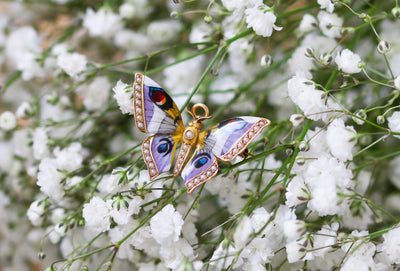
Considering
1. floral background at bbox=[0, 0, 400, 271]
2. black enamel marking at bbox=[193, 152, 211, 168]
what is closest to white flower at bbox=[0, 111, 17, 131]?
floral background at bbox=[0, 0, 400, 271]

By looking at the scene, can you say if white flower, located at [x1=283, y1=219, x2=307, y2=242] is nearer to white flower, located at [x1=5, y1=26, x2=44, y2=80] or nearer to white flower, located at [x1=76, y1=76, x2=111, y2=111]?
white flower, located at [x1=76, y1=76, x2=111, y2=111]

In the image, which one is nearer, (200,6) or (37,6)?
(200,6)

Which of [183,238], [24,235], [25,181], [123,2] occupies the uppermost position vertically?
[123,2]

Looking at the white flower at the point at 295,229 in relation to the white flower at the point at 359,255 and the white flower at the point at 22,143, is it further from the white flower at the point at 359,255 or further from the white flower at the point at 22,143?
the white flower at the point at 22,143

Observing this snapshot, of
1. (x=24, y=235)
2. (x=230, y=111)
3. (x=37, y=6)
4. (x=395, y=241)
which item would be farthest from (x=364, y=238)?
(x=37, y=6)

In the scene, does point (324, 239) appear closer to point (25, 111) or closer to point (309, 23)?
point (309, 23)

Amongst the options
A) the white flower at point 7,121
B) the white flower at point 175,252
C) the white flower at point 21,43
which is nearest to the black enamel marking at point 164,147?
the white flower at point 175,252

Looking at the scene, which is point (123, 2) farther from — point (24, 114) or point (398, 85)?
point (398, 85)

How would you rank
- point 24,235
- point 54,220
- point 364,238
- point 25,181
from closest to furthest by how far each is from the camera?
point 364,238 → point 54,220 → point 25,181 → point 24,235

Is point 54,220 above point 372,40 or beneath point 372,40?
beneath
